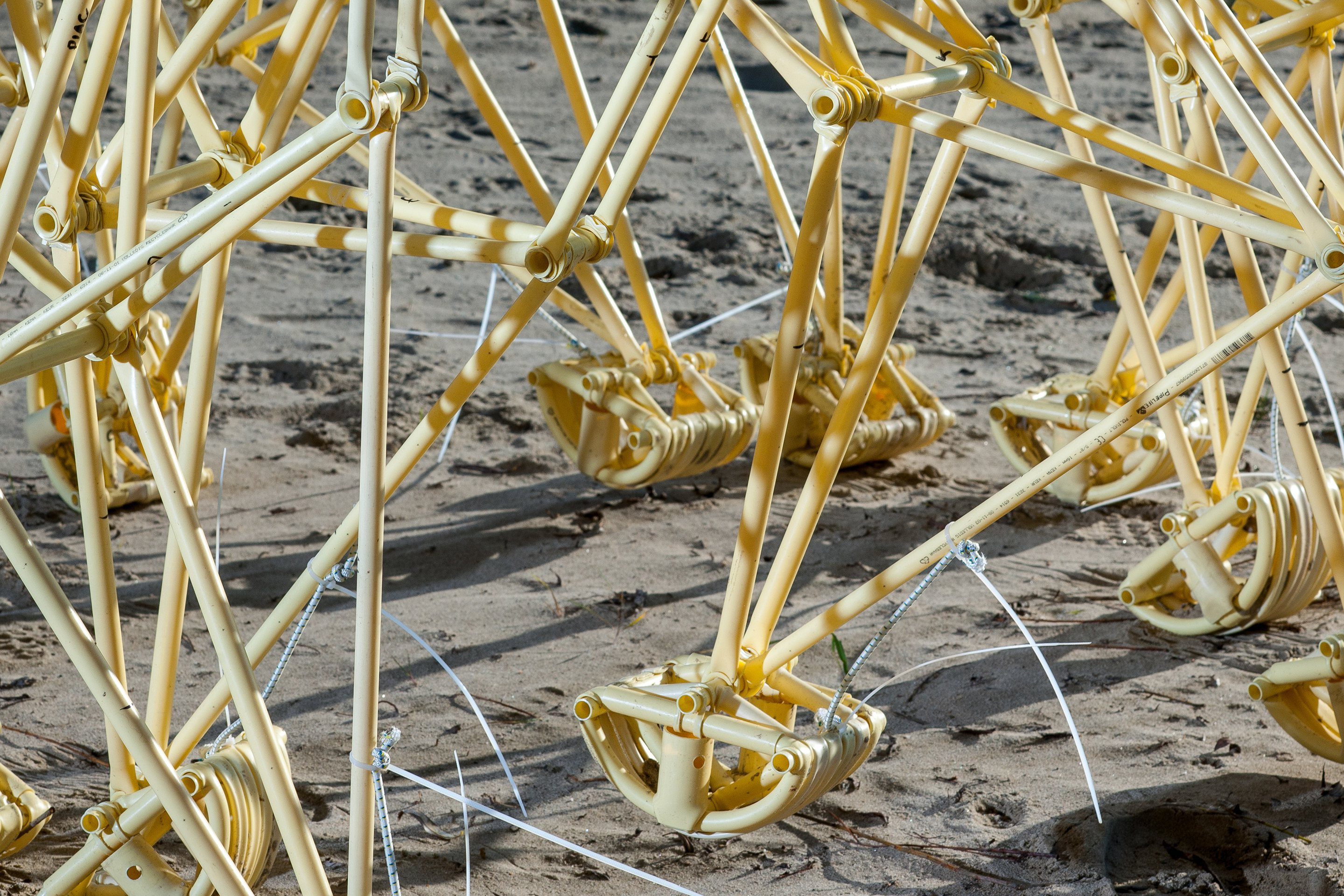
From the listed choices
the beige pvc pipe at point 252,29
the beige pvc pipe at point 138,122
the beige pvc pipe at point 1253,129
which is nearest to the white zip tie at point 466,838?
the beige pvc pipe at point 138,122

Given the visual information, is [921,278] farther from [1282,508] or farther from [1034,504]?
[1282,508]

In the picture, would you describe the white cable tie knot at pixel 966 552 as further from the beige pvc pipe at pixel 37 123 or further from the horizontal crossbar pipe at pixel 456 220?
Answer: the beige pvc pipe at pixel 37 123

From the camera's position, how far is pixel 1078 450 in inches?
63.3

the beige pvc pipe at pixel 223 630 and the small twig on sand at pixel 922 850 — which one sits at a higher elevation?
the beige pvc pipe at pixel 223 630

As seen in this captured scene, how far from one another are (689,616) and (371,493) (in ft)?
4.61

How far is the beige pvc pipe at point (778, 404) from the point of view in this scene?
5.27 ft

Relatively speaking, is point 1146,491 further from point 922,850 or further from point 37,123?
point 37,123

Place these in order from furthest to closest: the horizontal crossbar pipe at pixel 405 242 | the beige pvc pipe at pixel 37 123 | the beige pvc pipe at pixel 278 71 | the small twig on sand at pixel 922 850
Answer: the small twig on sand at pixel 922 850 → the beige pvc pipe at pixel 278 71 → the horizontal crossbar pipe at pixel 405 242 → the beige pvc pipe at pixel 37 123

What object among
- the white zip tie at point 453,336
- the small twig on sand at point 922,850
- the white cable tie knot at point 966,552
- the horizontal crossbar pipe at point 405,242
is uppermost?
the horizontal crossbar pipe at point 405,242

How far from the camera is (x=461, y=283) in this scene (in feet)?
14.7

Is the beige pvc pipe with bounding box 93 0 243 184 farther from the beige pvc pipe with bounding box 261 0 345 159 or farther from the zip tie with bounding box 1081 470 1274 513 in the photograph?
the zip tie with bounding box 1081 470 1274 513

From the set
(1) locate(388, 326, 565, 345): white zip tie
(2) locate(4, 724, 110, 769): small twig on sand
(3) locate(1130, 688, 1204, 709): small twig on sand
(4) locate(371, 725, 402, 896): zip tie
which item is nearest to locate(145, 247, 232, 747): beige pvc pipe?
(4) locate(371, 725, 402, 896): zip tie

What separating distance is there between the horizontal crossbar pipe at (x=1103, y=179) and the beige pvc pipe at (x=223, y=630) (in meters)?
0.90

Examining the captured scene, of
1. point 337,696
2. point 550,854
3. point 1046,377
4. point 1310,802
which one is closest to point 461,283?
point 1046,377
